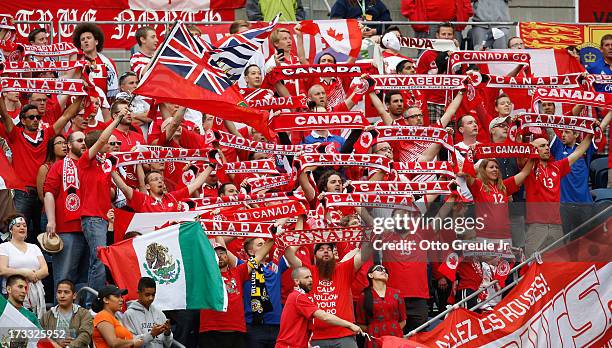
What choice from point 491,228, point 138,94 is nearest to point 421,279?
point 491,228

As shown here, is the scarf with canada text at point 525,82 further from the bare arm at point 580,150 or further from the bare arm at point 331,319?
the bare arm at point 331,319

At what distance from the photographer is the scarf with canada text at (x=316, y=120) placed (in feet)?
69.7

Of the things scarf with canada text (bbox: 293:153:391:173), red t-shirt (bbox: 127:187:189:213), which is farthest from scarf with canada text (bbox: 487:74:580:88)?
red t-shirt (bbox: 127:187:189:213)

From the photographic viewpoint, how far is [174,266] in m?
19.2

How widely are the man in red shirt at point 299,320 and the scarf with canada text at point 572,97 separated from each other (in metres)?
5.01

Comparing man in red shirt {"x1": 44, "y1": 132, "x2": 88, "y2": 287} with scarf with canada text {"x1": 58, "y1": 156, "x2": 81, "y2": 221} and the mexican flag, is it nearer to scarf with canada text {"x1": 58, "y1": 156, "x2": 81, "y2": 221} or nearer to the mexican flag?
scarf with canada text {"x1": 58, "y1": 156, "x2": 81, "y2": 221}

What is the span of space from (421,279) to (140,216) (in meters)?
3.04

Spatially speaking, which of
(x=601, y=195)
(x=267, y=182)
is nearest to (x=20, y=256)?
(x=267, y=182)

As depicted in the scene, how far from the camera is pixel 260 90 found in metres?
22.3

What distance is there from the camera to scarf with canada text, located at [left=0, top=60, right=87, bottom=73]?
21500 mm

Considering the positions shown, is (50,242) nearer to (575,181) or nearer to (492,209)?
(492,209)

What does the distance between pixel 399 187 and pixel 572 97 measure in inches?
132

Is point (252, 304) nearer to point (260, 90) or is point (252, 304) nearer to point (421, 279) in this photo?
point (421, 279)

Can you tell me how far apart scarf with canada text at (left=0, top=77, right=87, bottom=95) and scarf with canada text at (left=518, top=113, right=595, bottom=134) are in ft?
17.0
